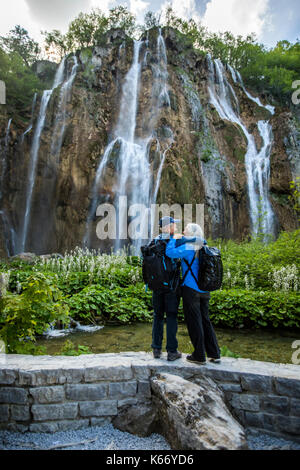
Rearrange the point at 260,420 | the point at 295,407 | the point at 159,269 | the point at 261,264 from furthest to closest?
1. the point at 261,264
2. the point at 159,269
3. the point at 260,420
4. the point at 295,407

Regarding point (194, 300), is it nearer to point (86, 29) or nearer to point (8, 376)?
point (8, 376)

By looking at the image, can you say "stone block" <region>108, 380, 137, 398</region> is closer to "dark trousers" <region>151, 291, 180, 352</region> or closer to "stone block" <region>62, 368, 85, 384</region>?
"stone block" <region>62, 368, 85, 384</region>

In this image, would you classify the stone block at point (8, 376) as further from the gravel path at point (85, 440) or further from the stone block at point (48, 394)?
the gravel path at point (85, 440)

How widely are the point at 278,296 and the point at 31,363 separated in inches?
212

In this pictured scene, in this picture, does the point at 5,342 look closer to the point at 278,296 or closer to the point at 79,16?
the point at 278,296

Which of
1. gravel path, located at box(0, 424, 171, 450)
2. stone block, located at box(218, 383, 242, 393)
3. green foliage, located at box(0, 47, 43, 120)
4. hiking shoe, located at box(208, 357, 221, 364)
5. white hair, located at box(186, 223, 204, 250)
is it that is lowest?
gravel path, located at box(0, 424, 171, 450)

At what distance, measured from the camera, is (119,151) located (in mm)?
17203

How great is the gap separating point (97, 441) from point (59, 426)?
45cm

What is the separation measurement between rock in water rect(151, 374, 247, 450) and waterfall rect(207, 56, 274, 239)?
1373 centimetres

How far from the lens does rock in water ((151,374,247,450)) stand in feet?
7.55

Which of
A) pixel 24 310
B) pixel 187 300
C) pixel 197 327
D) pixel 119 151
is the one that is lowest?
pixel 197 327

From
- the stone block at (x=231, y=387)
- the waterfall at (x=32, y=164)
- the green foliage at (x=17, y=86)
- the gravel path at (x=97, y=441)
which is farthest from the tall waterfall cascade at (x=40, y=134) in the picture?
the stone block at (x=231, y=387)

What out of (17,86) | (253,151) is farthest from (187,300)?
(17,86)

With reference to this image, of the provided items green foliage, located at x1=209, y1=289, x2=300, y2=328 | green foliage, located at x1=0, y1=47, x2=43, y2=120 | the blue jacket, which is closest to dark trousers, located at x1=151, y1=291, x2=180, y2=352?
the blue jacket
